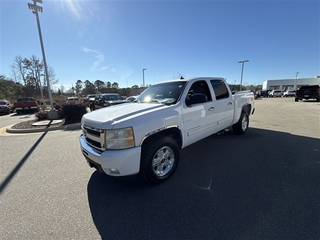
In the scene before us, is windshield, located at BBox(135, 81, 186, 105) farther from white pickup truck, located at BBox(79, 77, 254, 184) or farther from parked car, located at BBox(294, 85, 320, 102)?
parked car, located at BBox(294, 85, 320, 102)

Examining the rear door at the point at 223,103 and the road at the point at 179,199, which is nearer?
the road at the point at 179,199

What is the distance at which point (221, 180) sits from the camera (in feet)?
9.45

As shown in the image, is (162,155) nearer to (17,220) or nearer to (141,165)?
(141,165)

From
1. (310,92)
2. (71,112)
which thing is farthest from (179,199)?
(310,92)

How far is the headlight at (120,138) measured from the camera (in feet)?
7.53

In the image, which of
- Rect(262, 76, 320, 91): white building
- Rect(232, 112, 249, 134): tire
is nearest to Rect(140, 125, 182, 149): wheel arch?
Rect(232, 112, 249, 134): tire

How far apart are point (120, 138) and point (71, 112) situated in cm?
775

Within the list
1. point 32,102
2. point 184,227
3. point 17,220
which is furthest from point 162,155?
point 32,102

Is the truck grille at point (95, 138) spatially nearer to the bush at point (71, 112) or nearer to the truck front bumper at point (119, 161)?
the truck front bumper at point (119, 161)

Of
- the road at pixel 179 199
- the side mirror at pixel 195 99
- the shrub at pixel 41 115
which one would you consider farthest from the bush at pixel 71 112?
the side mirror at pixel 195 99

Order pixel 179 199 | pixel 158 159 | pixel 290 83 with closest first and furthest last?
pixel 179 199, pixel 158 159, pixel 290 83

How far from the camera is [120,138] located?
90.8 inches

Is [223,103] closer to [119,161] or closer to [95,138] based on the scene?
[119,161]

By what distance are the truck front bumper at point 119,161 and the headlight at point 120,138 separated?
7 centimetres
